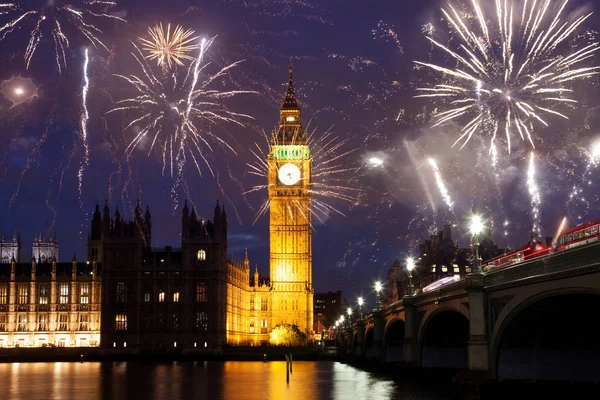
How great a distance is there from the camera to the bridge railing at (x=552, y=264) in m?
34.2

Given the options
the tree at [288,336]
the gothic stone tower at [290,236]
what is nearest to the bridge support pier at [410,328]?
the tree at [288,336]

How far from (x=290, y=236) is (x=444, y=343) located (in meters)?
116

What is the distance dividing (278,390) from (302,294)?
407ft

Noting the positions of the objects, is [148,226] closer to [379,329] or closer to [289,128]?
[289,128]

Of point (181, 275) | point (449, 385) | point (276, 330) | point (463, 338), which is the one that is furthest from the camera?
point (276, 330)

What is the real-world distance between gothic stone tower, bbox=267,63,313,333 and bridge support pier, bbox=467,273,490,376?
13769cm

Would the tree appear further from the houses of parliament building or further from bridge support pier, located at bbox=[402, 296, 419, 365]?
bridge support pier, located at bbox=[402, 296, 419, 365]

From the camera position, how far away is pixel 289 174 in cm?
18825

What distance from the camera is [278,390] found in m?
62.8

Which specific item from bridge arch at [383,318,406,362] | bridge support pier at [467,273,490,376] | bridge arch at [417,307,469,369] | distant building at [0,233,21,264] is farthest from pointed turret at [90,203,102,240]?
bridge support pier at [467,273,490,376]

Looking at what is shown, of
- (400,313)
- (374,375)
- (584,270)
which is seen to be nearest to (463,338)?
(400,313)

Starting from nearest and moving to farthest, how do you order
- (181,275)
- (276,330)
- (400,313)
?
(400,313)
(181,275)
(276,330)

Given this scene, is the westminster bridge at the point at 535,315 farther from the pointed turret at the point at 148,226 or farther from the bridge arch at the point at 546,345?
the pointed turret at the point at 148,226

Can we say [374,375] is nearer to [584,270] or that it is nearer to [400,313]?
[400,313]
